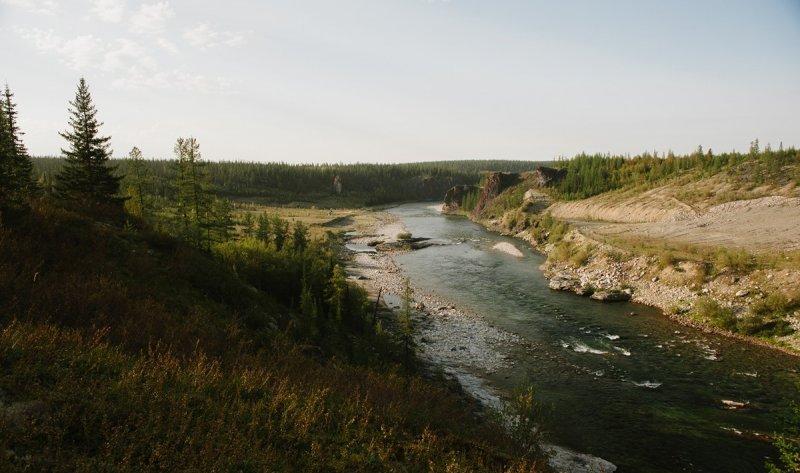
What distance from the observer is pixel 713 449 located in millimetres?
17828

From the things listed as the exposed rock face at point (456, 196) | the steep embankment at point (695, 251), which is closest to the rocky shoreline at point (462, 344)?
the steep embankment at point (695, 251)

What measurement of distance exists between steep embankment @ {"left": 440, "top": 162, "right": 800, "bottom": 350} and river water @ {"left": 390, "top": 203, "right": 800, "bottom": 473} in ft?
8.00

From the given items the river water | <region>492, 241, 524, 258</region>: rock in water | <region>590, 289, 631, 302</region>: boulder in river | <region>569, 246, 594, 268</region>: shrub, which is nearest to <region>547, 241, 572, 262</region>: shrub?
<region>569, 246, 594, 268</region>: shrub

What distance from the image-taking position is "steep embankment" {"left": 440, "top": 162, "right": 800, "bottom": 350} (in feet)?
101

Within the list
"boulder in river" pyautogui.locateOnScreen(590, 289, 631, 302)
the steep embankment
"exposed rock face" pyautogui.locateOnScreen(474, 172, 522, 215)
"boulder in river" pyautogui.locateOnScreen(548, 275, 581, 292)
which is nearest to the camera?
the steep embankment

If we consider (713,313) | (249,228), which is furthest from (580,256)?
(249,228)

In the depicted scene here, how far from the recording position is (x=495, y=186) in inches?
4818

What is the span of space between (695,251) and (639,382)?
2327cm

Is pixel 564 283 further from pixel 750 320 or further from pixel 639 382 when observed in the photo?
pixel 639 382

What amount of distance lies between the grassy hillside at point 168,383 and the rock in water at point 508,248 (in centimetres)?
4989

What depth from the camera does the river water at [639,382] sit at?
18031 millimetres

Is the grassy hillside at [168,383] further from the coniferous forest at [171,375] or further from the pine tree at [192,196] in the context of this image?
the pine tree at [192,196]

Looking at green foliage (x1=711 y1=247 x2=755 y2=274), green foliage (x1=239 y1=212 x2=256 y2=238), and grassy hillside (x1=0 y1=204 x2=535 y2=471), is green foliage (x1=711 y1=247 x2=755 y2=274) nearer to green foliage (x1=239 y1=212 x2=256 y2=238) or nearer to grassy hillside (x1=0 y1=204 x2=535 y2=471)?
grassy hillside (x1=0 y1=204 x2=535 y2=471)

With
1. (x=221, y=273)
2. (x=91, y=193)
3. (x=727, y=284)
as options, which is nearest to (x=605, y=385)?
(x=727, y=284)
